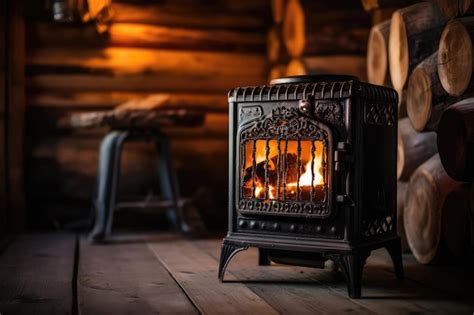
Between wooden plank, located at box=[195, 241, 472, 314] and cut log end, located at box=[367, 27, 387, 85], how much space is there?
1.36 m

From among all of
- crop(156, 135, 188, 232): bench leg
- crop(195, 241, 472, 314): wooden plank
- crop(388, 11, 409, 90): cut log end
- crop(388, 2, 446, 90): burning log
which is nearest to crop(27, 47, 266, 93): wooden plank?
crop(156, 135, 188, 232): bench leg

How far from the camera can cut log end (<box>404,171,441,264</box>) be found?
12.5ft

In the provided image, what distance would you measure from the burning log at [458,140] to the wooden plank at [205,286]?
126cm

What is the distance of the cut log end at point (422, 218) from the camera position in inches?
149

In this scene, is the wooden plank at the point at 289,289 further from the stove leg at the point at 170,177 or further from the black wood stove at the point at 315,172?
the stove leg at the point at 170,177

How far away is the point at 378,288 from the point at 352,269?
29cm

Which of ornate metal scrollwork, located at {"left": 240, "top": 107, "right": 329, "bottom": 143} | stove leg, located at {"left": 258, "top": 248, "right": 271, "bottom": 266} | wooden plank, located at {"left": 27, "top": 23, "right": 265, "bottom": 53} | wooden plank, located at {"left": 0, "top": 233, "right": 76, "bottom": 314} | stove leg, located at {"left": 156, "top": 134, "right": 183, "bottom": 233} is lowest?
wooden plank, located at {"left": 0, "top": 233, "right": 76, "bottom": 314}

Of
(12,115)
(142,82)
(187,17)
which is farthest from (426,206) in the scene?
(12,115)

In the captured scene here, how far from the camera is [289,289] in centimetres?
323

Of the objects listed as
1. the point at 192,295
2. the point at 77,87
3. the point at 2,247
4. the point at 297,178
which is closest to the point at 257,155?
the point at 297,178

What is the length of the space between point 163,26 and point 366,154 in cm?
313

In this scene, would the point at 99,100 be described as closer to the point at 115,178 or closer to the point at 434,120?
the point at 115,178

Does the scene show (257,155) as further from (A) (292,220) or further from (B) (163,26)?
(B) (163,26)

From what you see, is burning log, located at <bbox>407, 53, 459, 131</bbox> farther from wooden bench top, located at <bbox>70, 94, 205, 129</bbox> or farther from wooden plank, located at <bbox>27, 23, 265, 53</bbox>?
wooden plank, located at <bbox>27, 23, 265, 53</bbox>
